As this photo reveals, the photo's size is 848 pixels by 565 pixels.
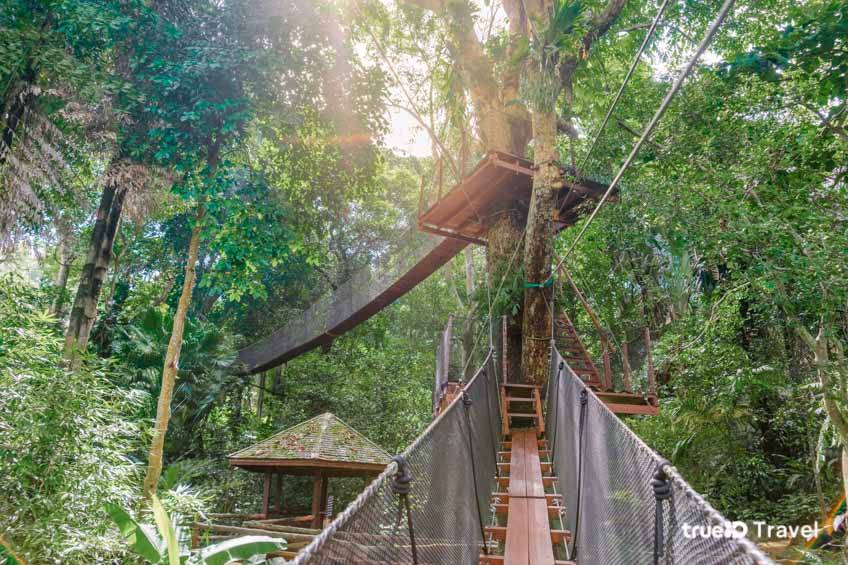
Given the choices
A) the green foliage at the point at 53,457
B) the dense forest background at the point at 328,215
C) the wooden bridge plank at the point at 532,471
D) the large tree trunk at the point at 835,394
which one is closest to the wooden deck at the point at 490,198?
the dense forest background at the point at 328,215

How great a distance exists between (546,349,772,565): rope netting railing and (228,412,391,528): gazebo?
4628 mm

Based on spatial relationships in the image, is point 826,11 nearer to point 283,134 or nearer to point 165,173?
point 283,134

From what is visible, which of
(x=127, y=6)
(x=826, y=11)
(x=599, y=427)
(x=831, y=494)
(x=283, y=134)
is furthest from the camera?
(x=283, y=134)

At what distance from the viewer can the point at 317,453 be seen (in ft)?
23.1

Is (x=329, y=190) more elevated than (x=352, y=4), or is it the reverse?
(x=352, y=4)

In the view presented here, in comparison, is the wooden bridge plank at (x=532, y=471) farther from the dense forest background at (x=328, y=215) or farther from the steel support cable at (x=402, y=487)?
the dense forest background at (x=328, y=215)

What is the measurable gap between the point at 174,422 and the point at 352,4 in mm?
8272

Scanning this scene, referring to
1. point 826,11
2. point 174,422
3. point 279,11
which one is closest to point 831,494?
point 826,11

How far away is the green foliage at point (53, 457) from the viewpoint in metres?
3.64

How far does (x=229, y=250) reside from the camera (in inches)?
304

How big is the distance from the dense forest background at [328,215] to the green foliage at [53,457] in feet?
0.06

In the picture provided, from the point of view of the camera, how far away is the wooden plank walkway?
2320mm

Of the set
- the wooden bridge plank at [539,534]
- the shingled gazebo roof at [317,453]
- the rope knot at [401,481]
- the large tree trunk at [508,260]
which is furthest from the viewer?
the shingled gazebo roof at [317,453]

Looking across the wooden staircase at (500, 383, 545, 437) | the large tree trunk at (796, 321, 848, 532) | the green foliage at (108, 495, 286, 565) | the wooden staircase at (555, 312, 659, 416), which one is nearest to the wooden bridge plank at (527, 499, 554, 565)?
the green foliage at (108, 495, 286, 565)
